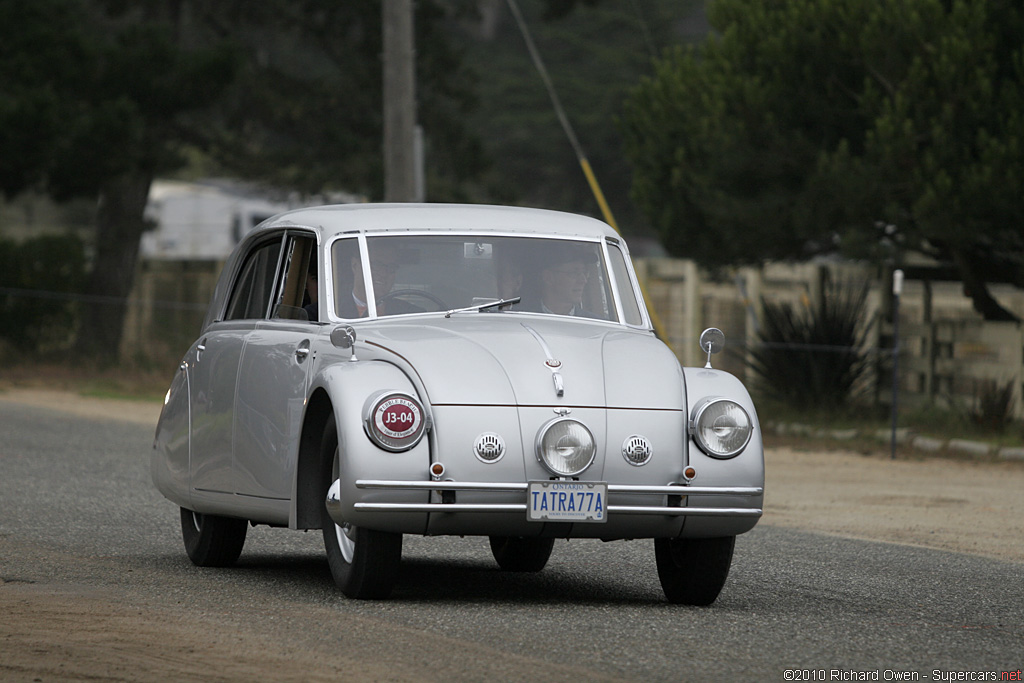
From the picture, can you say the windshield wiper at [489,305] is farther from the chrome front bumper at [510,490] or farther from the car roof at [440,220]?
the chrome front bumper at [510,490]

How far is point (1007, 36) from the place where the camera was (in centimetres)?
1852

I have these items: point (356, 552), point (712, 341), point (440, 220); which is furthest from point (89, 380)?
point (356, 552)

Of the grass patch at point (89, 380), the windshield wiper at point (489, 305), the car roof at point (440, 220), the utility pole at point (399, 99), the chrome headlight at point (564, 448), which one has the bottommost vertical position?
the grass patch at point (89, 380)

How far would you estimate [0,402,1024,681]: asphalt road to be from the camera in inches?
238

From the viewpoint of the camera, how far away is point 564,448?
7.11 m

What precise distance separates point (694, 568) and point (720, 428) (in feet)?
2.30

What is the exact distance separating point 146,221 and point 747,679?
26228 mm

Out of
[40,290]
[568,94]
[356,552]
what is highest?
[568,94]

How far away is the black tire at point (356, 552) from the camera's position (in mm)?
7188

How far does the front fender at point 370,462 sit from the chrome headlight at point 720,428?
1205mm

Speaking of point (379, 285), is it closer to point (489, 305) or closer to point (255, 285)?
point (489, 305)

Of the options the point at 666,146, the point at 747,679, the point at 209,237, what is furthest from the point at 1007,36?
the point at 209,237

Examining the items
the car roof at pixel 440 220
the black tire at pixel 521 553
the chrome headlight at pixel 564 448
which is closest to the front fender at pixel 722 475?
the chrome headlight at pixel 564 448

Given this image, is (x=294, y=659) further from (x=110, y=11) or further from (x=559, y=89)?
(x=559, y=89)
